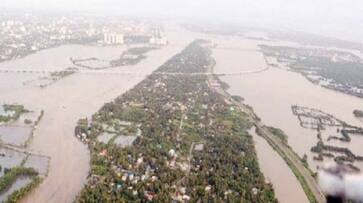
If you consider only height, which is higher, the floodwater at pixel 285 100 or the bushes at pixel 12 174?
the floodwater at pixel 285 100

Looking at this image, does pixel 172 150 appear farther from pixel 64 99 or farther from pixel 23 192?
pixel 64 99

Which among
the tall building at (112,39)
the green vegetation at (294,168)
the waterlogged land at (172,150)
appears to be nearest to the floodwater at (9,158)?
the waterlogged land at (172,150)

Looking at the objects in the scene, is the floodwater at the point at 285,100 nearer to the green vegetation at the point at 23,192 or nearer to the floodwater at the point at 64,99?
the floodwater at the point at 64,99

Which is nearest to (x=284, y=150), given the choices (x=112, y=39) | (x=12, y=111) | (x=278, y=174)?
(x=278, y=174)

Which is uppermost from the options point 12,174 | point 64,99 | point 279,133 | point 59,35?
point 279,133

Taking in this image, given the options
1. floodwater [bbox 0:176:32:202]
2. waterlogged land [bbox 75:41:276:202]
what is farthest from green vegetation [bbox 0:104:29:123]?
floodwater [bbox 0:176:32:202]

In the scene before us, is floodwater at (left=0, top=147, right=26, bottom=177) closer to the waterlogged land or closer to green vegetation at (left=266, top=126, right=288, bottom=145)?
the waterlogged land
